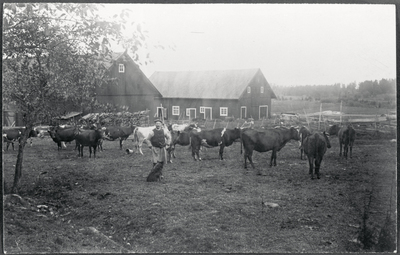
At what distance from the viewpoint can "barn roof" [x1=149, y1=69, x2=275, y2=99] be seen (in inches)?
239

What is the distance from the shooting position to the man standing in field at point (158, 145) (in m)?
6.57

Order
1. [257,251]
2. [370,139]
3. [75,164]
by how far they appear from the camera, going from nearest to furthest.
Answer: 1. [257,251]
2. [370,139]
3. [75,164]

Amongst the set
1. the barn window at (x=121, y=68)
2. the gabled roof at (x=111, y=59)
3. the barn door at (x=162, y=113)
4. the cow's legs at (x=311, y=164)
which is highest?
the gabled roof at (x=111, y=59)

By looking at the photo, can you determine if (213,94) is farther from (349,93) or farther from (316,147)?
(349,93)

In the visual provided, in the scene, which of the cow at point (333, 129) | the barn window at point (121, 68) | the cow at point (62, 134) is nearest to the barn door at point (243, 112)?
the cow at point (333, 129)

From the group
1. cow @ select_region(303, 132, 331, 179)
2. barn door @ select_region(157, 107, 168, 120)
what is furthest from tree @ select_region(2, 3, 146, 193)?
cow @ select_region(303, 132, 331, 179)

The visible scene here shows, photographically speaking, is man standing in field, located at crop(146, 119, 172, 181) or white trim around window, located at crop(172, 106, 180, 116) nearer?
man standing in field, located at crop(146, 119, 172, 181)

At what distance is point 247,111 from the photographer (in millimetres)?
6902

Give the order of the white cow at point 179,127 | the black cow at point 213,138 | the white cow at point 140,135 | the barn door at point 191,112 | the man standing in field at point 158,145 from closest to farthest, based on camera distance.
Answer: the man standing in field at point 158,145 < the barn door at point 191,112 < the white cow at point 140,135 < the white cow at point 179,127 < the black cow at point 213,138

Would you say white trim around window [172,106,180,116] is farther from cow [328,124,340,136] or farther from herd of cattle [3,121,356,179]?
cow [328,124,340,136]

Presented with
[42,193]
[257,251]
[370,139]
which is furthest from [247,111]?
[42,193]

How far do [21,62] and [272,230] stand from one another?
5.73 m

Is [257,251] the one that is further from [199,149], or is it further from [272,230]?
[199,149]

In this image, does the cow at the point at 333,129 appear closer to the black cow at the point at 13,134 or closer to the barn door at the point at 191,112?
the barn door at the point at 191,112
